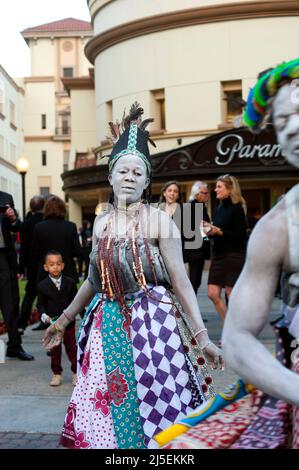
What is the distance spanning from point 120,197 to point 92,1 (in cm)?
2505

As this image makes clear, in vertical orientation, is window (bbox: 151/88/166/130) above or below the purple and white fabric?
above

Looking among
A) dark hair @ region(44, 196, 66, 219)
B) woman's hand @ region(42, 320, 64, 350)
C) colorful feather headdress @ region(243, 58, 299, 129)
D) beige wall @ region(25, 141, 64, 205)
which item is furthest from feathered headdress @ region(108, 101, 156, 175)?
beige wall @ region(25, 141, 64, 205)

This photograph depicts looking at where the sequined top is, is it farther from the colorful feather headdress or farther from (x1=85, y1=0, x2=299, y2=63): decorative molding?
(x1=85, y1=0, x2=299, y2=63): decorative molding

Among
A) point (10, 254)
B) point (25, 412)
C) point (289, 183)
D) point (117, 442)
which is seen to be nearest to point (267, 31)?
point (289, 183)

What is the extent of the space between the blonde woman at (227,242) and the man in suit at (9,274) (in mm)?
2311

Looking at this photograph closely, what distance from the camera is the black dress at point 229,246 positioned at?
9.32 m

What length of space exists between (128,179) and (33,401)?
293 cm

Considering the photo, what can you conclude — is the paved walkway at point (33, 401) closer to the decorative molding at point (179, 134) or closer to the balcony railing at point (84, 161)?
the decorative molding at point (179, 134)

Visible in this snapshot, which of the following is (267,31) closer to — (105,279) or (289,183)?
(289,183)

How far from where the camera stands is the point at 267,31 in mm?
23719

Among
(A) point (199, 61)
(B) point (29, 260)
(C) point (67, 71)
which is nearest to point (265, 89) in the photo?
(B) point (29, 260)

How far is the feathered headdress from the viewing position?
14.2 ft

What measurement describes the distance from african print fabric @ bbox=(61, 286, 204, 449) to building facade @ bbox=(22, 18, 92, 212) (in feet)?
201

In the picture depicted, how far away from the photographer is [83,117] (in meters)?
35.2
